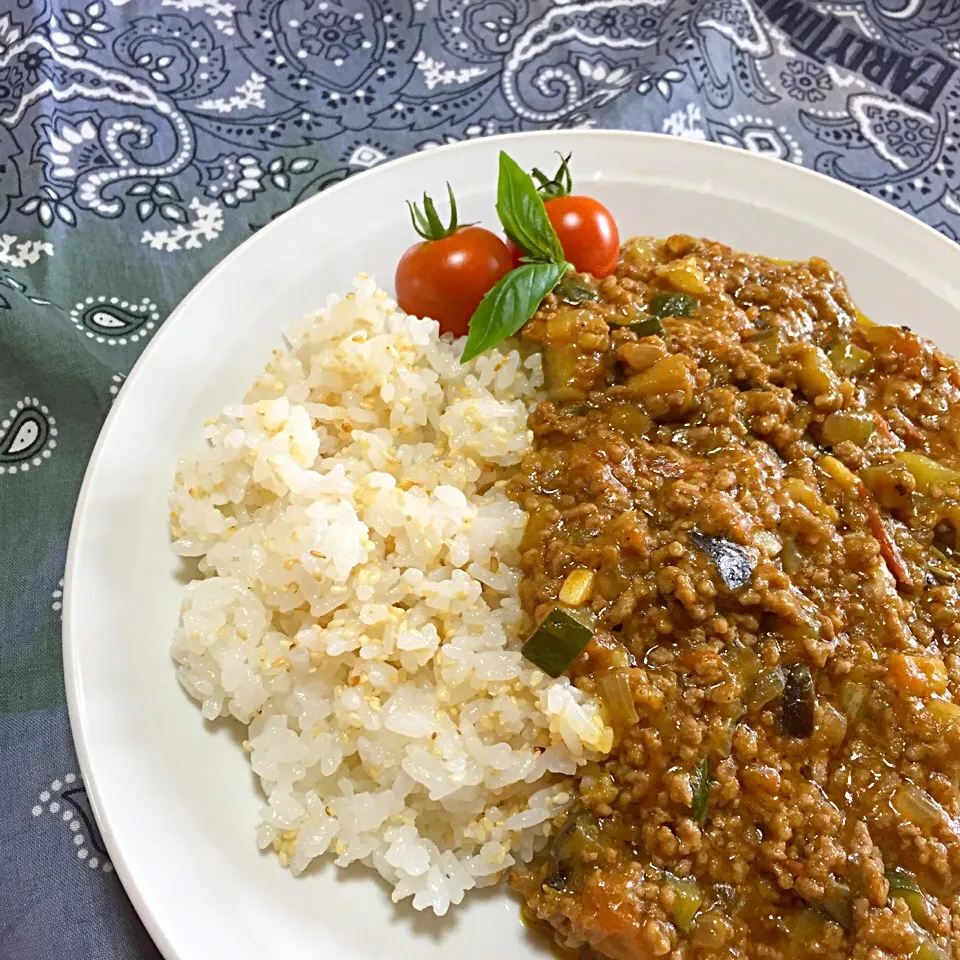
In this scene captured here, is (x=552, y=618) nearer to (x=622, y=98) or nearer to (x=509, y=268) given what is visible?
(x=509, y=268)

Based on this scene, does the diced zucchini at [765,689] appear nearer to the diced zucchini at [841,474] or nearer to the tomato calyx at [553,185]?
the diced zucchini at [841,474]

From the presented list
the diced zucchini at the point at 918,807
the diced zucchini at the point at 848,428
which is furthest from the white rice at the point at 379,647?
the diced zucchini at the point at 848,428

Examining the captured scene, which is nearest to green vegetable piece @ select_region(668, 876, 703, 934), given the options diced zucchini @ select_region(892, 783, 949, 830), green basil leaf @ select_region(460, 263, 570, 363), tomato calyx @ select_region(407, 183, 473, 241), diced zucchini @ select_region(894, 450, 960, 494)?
diced zucchini @ select_region(892, 783, 949, 830)

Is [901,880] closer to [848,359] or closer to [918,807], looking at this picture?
[918,807]

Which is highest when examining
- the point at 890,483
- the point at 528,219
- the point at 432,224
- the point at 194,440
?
the point at 890,483

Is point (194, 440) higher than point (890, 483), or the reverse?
point (890, 483)

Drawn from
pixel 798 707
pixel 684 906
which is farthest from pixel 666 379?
pixel 684 906
